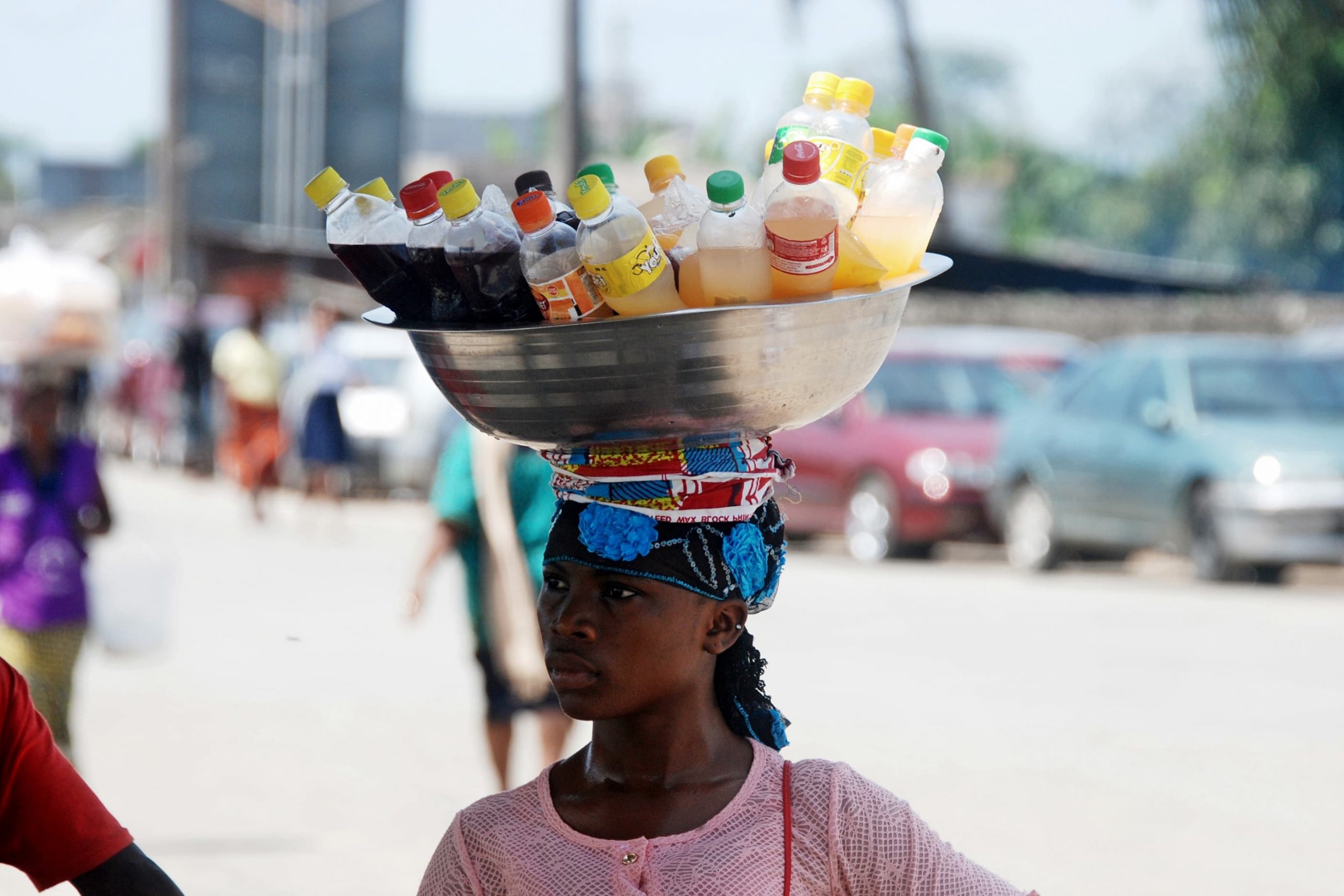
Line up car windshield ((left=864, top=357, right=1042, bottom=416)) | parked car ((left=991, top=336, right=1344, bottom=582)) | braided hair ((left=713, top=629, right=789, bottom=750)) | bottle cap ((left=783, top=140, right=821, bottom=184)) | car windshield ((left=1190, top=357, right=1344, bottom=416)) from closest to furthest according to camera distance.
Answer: bottle cap ((left=783, top=140, right=821, bottom=184)), braided hair ((left=713, top=629, right=789, bottom=750)), parked car ((left=991, top=336, right=1344, bottom=582)), car windshield ((left=1190, top=357, right=1344, bottom=416)), car windshield ((left=864, top=357, right=1042, bottom=416))

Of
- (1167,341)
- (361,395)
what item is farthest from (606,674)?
Answer: (361,395)

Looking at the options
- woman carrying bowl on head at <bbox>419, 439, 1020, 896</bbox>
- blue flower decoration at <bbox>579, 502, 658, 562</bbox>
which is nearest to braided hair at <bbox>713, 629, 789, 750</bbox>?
woman carrying bowl on head at <bbox>419, 439, 1020, 896</bbox>

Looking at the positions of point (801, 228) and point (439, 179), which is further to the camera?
point (439, 179)

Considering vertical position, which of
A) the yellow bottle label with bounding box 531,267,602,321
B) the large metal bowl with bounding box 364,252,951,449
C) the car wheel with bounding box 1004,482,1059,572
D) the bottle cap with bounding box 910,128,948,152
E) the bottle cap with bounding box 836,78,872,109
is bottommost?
the car wheel with bounding box 1004,482,1059,572

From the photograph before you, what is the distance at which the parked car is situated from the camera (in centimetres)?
1230

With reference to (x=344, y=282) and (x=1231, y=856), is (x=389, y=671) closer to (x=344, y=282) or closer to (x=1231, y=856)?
(x=1231, y=856)

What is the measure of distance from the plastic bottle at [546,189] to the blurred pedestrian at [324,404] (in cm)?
1529

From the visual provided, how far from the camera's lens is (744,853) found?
7.68 feet

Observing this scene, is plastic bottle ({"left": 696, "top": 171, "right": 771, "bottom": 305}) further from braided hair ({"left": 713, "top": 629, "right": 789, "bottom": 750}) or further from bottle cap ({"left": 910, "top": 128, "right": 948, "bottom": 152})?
braided hair ({"left": 713, "top": 629, "right": 789, "bottom": 750})

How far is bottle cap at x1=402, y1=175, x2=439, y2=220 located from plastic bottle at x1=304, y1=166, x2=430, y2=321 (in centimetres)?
4

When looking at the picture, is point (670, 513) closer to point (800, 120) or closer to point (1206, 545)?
point (800, 120)

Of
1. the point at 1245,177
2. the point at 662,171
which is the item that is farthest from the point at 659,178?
the point at 1245,177

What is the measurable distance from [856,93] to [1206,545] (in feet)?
36.1

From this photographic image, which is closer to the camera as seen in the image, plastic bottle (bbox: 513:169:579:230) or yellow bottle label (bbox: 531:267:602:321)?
yellow bottle label (bbox: 531:267:602:321)
